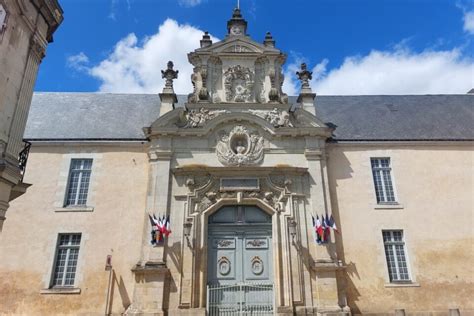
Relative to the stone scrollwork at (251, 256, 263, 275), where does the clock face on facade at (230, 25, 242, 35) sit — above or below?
above

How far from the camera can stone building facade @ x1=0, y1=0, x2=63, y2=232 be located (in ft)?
22.4

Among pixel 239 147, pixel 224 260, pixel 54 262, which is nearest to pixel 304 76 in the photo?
pixel 239 147

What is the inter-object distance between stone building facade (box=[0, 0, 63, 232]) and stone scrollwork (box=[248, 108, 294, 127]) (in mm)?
6130

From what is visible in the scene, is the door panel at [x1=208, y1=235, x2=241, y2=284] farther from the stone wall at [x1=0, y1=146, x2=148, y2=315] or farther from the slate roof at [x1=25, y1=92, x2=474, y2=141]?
the slate roof at [x1=25, y1=92, x2=474, y2=141]

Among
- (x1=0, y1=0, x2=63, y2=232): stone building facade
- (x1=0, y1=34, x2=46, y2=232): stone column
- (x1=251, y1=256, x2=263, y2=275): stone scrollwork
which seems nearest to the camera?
(x1=0, y1=34, x2=46, y2=232): stone column

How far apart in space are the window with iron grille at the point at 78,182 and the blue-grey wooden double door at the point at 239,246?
4.03 meters

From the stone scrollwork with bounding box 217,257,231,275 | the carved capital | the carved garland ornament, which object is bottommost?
the stone scrollwork with bounding box 217,257,231,275

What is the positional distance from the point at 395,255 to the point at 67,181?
10.0m

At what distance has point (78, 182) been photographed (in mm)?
11281

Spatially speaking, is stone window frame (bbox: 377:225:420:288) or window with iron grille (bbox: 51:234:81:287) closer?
window with iron grille (bbox: 51:234:81:287)

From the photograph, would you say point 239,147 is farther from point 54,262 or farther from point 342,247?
point 54,262

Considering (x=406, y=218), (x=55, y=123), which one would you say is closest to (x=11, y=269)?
(x=55, y=123)

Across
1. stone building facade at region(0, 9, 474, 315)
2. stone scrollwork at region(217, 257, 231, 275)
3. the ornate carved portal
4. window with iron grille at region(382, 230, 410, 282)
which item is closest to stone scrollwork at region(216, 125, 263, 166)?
stone building facade at region(0, 9, 474, 315)

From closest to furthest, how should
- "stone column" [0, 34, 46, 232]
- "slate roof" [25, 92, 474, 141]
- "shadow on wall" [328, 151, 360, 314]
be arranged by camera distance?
"stone column" [0, 34, 46, 232] < "shadow on wall" [328, 151, 360, 314] < "slate roof" [25, 92, 474, 141]
